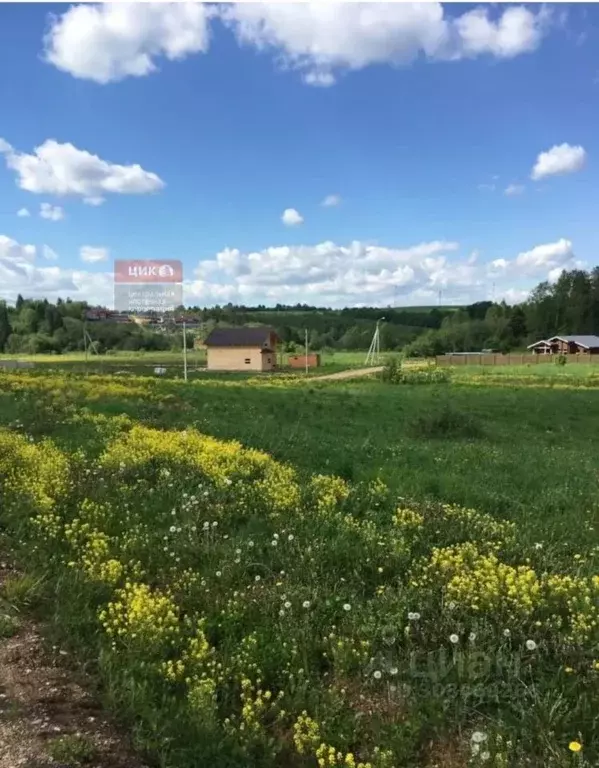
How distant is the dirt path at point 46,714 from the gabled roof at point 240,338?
3088 inches

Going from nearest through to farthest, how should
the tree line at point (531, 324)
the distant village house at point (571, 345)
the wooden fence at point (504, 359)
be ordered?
A: the wooden fence at point (504, 359) → the distant village house at point (571, 345) → the tree line at point (531, 324)

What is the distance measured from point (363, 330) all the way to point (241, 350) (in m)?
91.5

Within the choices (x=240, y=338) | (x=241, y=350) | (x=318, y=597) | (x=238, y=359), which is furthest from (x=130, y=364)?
(x=318, y=597)

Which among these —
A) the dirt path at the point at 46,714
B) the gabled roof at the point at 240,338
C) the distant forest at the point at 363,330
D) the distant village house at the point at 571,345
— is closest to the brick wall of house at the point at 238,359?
the gabled roof at the point at 240,338

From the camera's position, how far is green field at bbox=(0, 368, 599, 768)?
13.6ft

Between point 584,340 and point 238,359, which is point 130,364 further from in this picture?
point 584,340

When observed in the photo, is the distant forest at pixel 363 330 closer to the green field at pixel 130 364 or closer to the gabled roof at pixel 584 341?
the green field at pixel 130 364

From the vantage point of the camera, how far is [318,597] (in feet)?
18.4

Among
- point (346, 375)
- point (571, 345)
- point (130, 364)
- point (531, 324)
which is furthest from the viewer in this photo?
point (531, 324)

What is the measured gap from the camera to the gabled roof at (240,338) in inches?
3295

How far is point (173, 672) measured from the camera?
4.72 m

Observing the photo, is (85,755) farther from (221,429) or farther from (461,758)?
(221,429)

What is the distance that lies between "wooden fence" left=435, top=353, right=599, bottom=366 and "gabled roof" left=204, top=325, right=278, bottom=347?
23889 millimetres

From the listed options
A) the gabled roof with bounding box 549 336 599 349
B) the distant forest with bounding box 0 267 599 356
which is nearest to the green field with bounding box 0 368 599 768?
the distant forest with bounding box 0 267 599 356
